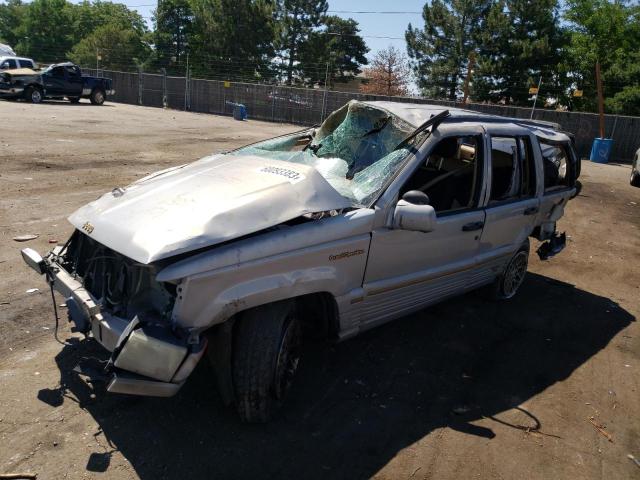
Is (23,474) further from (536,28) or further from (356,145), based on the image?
(536,28)

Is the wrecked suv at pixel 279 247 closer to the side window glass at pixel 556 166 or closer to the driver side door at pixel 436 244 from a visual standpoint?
the driver side door at pixel 436 244

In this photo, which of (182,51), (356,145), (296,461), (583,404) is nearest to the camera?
(296,461)

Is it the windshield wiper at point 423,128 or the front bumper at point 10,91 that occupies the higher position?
the windshield wiper at point 423,128

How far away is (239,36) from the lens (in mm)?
50094

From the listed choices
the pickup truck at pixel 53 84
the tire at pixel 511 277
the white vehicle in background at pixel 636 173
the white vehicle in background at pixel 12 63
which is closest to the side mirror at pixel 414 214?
the tire at pixel 511 277

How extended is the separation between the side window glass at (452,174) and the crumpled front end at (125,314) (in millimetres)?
2146

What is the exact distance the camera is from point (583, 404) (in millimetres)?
3725

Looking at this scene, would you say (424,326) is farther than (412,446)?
Yes

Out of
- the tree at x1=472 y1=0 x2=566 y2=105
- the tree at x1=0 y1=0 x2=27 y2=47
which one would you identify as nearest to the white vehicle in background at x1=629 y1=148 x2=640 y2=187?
the tree at x1=472 y1=0 x2=566 y2=105

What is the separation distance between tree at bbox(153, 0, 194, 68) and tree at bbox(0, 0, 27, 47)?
1449 inches

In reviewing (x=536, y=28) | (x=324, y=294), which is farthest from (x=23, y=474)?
(x=536, y=28)

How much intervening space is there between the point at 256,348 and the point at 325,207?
0.96 metres

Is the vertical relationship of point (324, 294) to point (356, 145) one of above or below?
below

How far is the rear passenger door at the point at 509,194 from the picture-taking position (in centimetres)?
461
